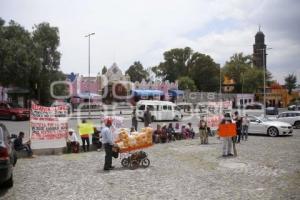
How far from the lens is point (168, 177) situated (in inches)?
487

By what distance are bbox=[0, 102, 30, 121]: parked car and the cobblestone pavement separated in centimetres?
1974

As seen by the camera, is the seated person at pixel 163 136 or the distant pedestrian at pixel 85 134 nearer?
the distant pedestrian at pixel 85 134

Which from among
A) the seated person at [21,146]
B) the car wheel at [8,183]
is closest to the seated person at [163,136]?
the seated person at [21,146]

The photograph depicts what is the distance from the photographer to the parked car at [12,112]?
3559cm

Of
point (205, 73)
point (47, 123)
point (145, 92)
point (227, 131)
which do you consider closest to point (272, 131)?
point (227, 131)

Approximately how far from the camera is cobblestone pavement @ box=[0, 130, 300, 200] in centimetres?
1019

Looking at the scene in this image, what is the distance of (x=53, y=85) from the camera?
154ft

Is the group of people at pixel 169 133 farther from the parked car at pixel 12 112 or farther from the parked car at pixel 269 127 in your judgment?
the parked car at pixel 12 112

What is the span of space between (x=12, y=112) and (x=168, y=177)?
87.1 ft

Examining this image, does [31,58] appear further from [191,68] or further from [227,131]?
[191,68]

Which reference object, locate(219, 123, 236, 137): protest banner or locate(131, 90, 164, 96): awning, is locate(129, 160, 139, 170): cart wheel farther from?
locate(131, 90, 164, 96): awning

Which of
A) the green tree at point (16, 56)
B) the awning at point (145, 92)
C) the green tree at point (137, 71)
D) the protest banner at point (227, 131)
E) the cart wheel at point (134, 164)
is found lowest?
the cart wheel at point (134, 164)

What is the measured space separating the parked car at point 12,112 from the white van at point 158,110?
402 inches

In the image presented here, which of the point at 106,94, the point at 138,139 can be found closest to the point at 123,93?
the point at 106,94
